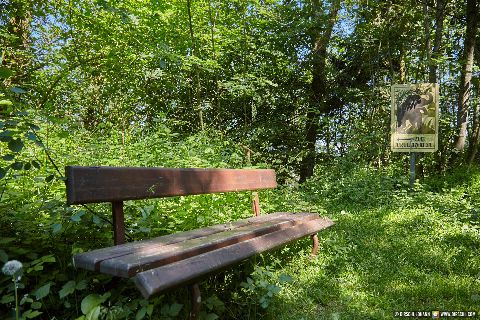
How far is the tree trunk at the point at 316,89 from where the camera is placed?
845cm

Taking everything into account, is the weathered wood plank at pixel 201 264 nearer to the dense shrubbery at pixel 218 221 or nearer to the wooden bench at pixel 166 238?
the wooden bench at pixel 166 238

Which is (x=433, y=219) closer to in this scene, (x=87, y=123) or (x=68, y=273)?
(x=68, y=273)

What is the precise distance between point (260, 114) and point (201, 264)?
8.13 metres

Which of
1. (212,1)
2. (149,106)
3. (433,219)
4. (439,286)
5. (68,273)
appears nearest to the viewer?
(68,273)

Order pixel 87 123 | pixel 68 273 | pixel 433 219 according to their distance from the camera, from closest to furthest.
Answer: pixel 68 273 < pixel 433 219 < pixel 87 123

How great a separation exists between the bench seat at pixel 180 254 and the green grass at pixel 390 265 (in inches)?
20.0

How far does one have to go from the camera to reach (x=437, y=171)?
7.88 metres

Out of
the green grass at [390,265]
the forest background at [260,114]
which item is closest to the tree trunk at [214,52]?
the forest background at [260,114]

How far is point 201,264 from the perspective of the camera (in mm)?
1847

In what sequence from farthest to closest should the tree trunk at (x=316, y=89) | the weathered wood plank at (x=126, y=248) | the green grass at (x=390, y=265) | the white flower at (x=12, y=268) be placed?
the tree trunk at (x=316, y=89), the green grass at (x=390, y=265), the weathered wood plank at (x=126, y=248), the white flower at (x=12, y=268)

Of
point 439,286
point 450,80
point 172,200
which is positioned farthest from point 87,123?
point 450,80

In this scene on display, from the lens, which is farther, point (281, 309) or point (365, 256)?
point (365, 256)

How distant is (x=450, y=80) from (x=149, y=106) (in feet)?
25.1

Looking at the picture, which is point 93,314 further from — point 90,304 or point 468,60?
point 468,60
